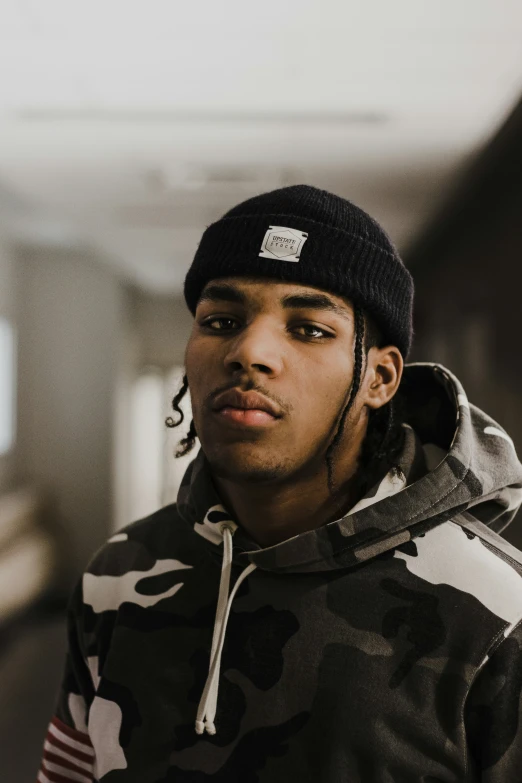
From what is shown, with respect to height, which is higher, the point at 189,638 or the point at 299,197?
the point at 299,197

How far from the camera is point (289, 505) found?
88cm

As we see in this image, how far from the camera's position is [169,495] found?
568 centimetres

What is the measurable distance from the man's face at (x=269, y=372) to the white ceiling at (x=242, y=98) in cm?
117

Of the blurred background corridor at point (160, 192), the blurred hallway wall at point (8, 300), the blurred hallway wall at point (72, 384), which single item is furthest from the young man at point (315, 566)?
the blurred hallway wall at point (72, 384)

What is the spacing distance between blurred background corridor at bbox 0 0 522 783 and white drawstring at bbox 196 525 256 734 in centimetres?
33

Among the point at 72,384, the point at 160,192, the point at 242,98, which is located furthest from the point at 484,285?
the point at 72,384

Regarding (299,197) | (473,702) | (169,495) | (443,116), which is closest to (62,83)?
(443,116)

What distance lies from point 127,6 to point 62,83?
58 cm

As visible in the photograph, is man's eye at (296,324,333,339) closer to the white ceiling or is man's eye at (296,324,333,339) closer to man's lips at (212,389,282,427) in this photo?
man's lips at (212,389,282,427)

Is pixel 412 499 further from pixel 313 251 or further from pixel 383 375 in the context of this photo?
pixel 313 251

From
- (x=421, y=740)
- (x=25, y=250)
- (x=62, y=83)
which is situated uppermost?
(x=62, y=83)

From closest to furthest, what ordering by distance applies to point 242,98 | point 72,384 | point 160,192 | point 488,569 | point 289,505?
point 488,569, point 289,505, point 242,98, point 160,192, point 72,384

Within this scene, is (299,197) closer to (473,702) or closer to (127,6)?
(473,702)

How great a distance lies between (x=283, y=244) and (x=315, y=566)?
375mm
